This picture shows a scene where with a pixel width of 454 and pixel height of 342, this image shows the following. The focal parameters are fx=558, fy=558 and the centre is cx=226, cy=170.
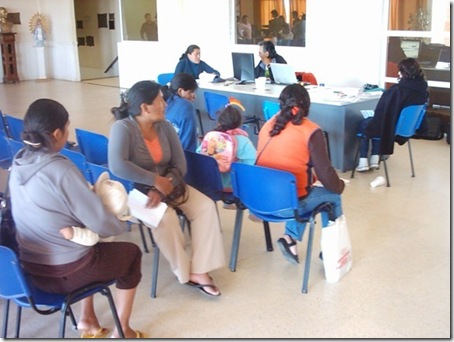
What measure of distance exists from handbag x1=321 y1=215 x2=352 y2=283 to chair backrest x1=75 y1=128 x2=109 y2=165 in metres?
1.54

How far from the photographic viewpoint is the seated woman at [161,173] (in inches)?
109

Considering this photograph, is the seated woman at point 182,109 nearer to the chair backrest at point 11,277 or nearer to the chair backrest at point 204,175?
the chair backrest at point 204,175

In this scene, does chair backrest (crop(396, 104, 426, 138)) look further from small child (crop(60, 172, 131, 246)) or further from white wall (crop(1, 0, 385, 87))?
small child (crop(60, 172, 131, 246))

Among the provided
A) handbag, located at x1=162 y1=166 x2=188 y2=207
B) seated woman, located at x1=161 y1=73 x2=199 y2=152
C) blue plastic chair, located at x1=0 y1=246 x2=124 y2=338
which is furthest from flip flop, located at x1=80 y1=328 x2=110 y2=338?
seated woman, located at x1=161 y1=73 x2=199 y2=152

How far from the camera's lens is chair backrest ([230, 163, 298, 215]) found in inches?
111

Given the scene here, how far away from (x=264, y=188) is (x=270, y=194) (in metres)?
0.05

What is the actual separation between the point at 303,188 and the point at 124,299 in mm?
1152

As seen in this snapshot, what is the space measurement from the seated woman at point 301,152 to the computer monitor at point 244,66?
11.8ft

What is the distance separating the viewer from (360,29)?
738cm

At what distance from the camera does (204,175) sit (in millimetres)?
3227

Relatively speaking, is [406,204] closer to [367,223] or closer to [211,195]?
Answer: [367,223]

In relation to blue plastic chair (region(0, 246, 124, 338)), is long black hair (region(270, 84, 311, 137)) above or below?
above

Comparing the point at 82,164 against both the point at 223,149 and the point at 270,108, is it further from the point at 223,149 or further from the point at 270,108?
the point at 270,108

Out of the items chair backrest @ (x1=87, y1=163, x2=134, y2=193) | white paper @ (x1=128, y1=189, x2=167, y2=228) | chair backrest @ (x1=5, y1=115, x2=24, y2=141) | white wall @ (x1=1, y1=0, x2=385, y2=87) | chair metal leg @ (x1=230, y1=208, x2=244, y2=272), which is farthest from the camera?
white wall @ (x1=1, y1=0, x2=385, y2=87)
